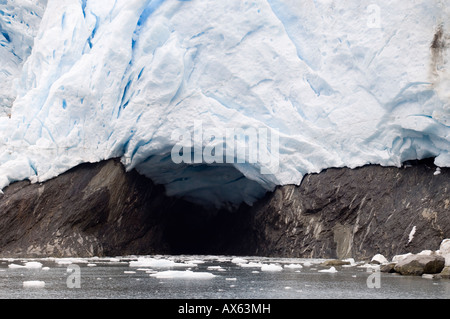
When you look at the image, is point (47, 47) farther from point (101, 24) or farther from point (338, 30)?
point (338, 30)

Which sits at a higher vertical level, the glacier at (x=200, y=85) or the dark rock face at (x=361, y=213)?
the glacier at (x=200, y=85)

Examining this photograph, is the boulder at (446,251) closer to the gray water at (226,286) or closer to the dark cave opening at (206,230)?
the gray water at (226,286)

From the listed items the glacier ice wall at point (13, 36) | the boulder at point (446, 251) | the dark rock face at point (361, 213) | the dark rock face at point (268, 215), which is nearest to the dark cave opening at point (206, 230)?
the dark rock face at point (268, 215)

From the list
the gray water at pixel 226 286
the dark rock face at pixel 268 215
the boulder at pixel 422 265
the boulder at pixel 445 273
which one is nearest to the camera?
the gray water at pixel 226 286

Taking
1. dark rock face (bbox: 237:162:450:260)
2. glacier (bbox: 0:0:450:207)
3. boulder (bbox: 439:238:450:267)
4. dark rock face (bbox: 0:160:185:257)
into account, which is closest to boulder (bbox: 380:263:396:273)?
boulder (bbox: 439:238:450:267)

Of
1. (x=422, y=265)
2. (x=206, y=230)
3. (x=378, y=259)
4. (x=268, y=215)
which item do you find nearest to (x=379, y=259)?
(x=378, y=259)

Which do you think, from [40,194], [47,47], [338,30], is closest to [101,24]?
[47,47]

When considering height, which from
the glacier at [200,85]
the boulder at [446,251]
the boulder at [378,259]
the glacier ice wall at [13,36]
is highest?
the glacier ice wall at [13,36]

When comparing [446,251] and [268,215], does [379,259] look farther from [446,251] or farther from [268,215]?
[268,215]
